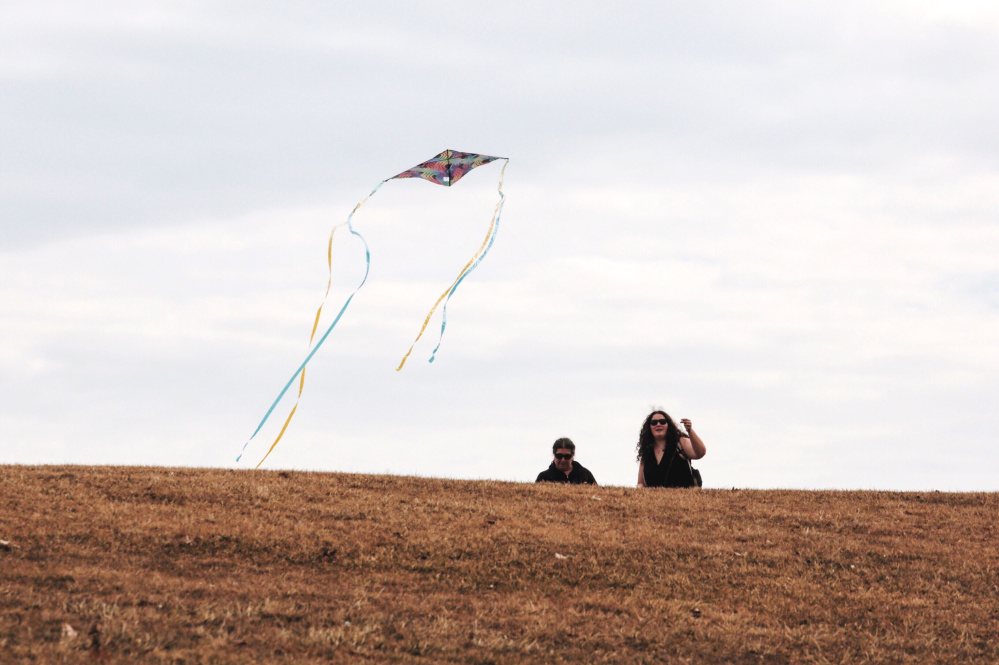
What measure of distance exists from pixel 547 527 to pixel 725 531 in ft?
7.93

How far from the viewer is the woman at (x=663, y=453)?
16.2m

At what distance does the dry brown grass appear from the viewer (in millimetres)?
8500

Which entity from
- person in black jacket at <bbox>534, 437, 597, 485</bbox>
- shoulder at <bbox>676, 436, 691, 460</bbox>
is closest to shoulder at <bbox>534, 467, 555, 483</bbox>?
person in black jacket at <bbox>534, 437, 597, 485</bbox>

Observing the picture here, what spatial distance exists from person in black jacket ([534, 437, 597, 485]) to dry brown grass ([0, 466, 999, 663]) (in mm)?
895

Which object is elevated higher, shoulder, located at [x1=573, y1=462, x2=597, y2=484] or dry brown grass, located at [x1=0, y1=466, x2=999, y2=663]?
shoulder, located at [x1=573, y1=462, x2=597, y2=484]

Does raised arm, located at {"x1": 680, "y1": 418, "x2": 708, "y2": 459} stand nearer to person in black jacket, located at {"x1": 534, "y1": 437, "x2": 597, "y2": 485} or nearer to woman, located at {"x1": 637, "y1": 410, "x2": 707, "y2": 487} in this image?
woman, located at {"x1": 637, "y1": 410, "x2": 707, "y2": 487}

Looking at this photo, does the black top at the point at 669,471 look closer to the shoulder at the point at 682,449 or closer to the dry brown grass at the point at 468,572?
the shoulder at the point at 682,449

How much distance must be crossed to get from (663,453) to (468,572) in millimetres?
6341

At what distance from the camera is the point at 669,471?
16.6 m

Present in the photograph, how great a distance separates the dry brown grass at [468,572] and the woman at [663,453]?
2.49 feet

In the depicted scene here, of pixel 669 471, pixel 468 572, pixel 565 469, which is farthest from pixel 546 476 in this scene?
pixel 468 572

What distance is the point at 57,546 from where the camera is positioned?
10.6 m

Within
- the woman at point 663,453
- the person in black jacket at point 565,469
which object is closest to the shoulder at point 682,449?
the woman at point 663,453

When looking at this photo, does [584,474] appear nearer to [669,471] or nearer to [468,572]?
[669,471]
